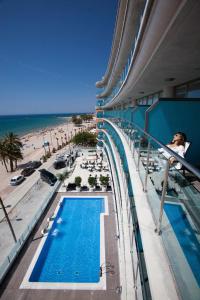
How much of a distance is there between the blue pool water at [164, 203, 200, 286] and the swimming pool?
10034mm

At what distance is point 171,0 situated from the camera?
103 inches

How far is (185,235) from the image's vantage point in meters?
2.01

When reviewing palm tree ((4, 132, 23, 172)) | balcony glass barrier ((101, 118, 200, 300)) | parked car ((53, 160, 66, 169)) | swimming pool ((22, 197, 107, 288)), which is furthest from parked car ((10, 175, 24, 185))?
balcony glass barrier ((101, 118, 200, 300))

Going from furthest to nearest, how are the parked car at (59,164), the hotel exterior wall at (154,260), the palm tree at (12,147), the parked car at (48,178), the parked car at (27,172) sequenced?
the parked car at (59,164)
the palm tree at (12,147)
the parked car at (27,172)
the parked car at (48,178)
the hotel exterior wall at (154,260)

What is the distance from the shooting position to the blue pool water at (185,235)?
1772 millimetres

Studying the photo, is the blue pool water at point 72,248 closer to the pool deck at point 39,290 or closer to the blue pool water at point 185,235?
the pool deck at point 39,290

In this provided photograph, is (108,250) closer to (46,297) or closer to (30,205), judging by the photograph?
(46,297)

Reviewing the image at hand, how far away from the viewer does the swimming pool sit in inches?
388

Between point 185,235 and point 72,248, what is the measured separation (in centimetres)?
1223

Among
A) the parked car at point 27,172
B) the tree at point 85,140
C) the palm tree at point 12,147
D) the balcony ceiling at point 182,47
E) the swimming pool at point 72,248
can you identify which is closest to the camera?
the balcony ceiling at point 182,47

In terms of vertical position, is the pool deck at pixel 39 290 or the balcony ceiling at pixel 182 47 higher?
the balcony ceiling at pixel 182 47

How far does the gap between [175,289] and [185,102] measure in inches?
218

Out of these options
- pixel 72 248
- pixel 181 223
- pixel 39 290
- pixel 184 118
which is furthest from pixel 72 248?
pixel 181 223

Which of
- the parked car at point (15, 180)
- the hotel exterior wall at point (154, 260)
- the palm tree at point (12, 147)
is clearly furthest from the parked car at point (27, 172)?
the hotel exterior wall at point (154, 260)
